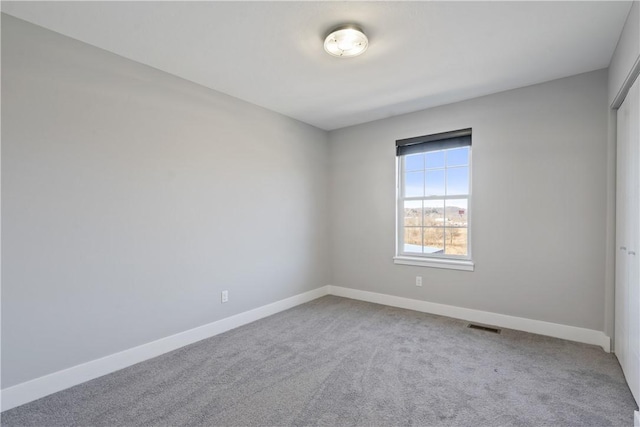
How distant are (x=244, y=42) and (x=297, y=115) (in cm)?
179

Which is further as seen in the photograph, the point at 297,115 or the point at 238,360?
the point at 297,115

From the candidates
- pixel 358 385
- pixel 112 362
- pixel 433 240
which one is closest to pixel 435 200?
pixel 433 240

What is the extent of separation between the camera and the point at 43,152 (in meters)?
2.15

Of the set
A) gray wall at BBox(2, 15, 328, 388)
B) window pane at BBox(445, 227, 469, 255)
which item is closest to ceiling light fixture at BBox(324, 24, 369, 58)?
gray wall at BBox(2, 15, 328, 388)

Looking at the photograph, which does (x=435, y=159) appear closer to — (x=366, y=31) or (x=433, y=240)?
(x=433, y=240)

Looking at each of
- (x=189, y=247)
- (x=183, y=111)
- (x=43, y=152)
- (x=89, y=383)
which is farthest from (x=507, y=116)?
(x=89, y=383)

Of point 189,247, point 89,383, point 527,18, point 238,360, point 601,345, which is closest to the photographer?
point 527,18

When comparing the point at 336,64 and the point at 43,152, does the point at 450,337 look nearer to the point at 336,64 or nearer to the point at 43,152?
the point at 336,64

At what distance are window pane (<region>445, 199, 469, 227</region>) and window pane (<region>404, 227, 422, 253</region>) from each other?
1.36 ft

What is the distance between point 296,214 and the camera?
429 centimetres

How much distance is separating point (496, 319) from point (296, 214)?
2.73 m

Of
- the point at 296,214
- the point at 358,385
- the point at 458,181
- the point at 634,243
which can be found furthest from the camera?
the point at 296,214

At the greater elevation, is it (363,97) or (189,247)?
(363,97)

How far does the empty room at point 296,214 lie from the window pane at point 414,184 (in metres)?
0.03
